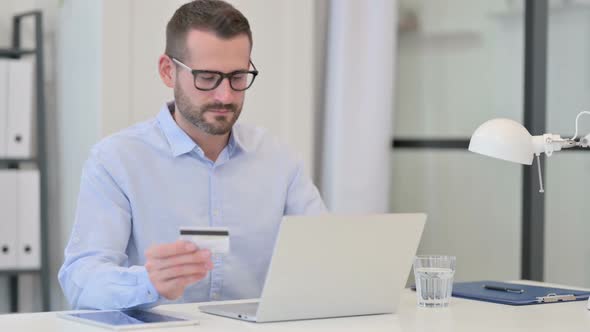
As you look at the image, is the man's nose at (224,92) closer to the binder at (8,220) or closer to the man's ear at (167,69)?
the man's ear at (167,69)

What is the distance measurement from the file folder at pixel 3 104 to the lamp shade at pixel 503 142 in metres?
2.23

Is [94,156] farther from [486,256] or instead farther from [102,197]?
[486,256]

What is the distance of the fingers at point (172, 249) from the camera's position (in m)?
1.74

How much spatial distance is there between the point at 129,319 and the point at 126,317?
0.03m

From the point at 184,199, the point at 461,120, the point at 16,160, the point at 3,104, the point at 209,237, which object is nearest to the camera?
the point at 209,237

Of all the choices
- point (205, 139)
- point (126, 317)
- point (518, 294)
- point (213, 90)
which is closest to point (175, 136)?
point (205, 139)

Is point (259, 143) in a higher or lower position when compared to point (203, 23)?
lower

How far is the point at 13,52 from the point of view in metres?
3.86

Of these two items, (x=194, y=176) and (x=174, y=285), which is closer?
(x=174, y=285)

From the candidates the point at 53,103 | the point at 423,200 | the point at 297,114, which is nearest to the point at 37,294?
the point at 53,103

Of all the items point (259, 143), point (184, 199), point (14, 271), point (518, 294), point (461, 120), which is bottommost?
point (14, 271)

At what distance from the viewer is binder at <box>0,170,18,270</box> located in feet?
12.4

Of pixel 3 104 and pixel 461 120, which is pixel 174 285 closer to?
pixel 3 104

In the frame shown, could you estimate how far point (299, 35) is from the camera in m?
4.12
